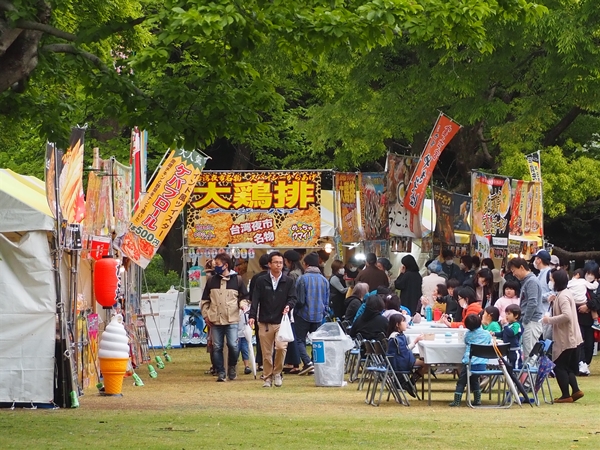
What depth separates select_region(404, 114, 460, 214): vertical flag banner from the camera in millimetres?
23531

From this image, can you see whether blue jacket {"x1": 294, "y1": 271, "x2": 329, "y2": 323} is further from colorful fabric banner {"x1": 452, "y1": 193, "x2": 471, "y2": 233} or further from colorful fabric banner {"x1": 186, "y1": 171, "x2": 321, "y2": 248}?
colorful fabric banner {"x1": 452, "y1": 193, "x2": 471, "y2": 233}

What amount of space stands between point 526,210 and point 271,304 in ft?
36.5

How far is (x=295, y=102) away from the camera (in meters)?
38.7

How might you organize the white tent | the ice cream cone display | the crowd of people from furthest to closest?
1. the ice cream cone display
2. the crowd of people
3. the white tent

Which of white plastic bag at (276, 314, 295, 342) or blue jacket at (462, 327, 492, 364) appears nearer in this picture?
blue jacket at (462, 327, 492, 364)

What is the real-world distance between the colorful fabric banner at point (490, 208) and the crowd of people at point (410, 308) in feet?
3.55

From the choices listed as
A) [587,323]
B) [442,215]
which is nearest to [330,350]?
[587,323]

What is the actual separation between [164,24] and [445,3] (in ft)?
9.22

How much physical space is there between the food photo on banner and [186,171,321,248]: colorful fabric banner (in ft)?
10.1

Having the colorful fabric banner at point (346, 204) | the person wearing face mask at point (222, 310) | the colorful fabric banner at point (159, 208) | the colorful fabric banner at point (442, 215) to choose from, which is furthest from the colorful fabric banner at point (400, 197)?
the person wearing face mask at point (222, 310)

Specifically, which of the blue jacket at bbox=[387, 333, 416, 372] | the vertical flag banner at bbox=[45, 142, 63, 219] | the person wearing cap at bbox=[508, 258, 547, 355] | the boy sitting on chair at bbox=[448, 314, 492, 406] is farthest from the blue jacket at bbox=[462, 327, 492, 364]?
the vertical flag banner at bbox=[45, 142, 63, 219]

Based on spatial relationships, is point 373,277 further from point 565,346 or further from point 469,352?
point 469,352

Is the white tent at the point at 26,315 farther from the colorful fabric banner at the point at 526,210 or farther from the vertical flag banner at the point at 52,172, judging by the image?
the colorful fabric banner at the point at 526,210

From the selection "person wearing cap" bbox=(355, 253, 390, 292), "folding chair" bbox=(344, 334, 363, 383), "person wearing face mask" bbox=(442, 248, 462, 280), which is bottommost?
"folding chair" bbox=(344, 334, 363, 383)
